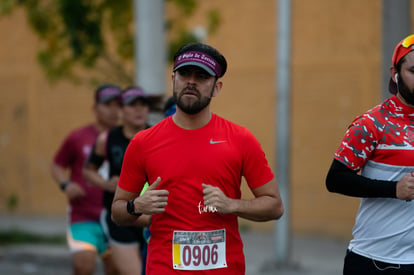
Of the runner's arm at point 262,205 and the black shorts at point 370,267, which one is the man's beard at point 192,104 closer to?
the runner's arm at point 262,205

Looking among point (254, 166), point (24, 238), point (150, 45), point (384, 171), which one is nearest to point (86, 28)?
point (150, 45)

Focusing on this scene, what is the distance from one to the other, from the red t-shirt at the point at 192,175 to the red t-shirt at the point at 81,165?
153 inches

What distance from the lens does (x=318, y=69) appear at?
1404 cm

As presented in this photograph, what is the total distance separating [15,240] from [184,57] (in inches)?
424

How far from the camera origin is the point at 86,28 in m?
11.8

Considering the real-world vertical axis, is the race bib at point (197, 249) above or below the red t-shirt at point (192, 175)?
below

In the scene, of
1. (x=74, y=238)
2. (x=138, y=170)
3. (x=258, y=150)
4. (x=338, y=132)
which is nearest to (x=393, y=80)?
(x=258, y=150)

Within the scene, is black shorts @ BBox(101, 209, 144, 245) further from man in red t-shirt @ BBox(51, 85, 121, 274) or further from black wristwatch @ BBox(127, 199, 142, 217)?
black wristwatch @ BBox(127, 199, 142, 217)

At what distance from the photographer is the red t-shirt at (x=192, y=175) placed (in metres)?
4.44

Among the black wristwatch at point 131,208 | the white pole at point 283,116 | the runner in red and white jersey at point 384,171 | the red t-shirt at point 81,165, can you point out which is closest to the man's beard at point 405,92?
the runner in red and white jersey at point 384,171

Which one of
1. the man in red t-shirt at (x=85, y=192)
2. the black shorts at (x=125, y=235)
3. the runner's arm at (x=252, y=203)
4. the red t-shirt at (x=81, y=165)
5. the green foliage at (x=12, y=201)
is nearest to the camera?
the runner's arm at (x=252, y=203)

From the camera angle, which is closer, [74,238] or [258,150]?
[258,150]

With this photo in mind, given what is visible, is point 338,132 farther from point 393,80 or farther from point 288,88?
point 393,80

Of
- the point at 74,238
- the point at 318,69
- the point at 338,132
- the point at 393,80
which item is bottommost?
the point at 74,238
